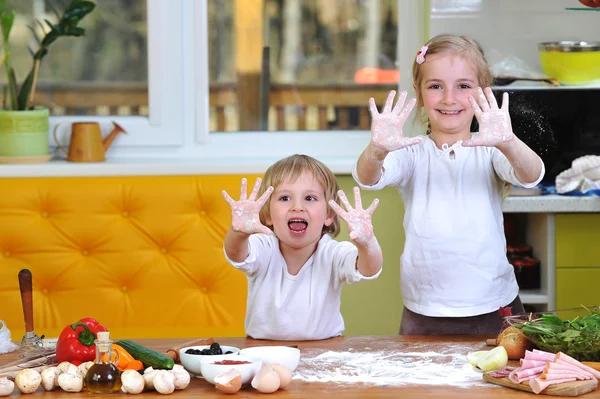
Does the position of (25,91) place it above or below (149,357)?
above

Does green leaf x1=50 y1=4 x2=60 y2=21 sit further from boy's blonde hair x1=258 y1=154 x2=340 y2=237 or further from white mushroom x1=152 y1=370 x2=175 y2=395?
white mushroom x1=152 y1=370 x2=175 y2=395

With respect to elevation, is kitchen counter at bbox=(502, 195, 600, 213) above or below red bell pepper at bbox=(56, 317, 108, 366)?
above

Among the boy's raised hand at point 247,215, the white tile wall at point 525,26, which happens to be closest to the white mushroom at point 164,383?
the boy's raised hand at point 247,215

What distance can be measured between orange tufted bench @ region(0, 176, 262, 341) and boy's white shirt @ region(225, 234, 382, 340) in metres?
0.74

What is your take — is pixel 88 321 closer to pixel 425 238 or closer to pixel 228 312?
pixel 425 238

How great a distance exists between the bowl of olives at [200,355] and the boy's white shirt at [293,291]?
0.31m

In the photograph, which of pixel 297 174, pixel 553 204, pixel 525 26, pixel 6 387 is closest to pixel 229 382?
pixel 6 387

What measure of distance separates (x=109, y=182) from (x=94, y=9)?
0.66 m

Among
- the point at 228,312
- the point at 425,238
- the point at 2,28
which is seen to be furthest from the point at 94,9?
the point at 425,238

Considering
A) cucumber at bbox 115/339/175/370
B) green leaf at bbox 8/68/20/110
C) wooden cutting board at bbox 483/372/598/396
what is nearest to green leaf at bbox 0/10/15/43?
green leaf at bbox 8/68/20/110

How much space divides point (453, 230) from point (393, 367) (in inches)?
20.5

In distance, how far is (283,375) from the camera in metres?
1.52

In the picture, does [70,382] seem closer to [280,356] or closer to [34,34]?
[280,356]

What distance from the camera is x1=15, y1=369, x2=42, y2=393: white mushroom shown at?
1.53 metres
